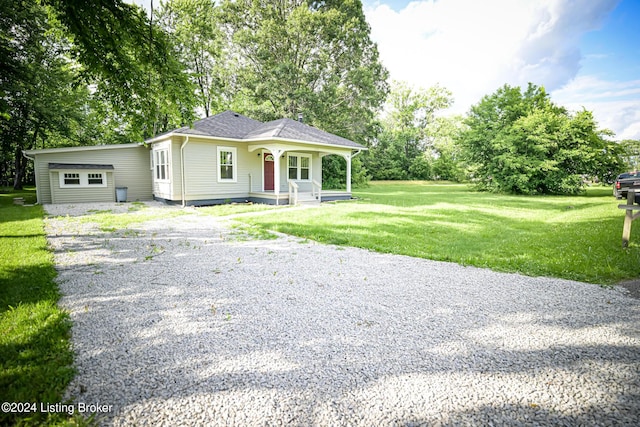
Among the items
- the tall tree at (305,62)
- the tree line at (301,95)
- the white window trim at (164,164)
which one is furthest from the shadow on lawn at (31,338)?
the tall tree at (305,62)

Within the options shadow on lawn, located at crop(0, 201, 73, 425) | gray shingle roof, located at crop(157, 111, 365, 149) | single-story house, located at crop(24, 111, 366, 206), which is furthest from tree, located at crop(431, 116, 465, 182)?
shadow on lawn, located at crop(0, 201, 73, 425)

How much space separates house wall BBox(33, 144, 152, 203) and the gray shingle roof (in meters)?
4.21

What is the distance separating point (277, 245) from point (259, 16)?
24.9 metres

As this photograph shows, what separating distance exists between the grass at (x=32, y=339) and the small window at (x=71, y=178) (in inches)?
447

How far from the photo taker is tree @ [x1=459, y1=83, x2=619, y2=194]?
65.9ft

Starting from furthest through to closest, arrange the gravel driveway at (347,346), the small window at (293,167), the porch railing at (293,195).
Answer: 1. the small window at (293,167)
2. the porch railing at (293,195)
3. the gravel driveway at (347,346)

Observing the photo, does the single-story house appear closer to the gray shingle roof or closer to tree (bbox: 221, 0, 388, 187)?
the gray shingle roof

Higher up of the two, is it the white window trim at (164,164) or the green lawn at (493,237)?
the white window trim at (164,164)

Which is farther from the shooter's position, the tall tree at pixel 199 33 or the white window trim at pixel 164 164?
the tall tree at pixel 199 33

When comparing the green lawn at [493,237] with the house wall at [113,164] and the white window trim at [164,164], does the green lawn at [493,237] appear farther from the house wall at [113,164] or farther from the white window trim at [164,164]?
the house wall at [113,164]

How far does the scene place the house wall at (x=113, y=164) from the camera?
46.6 ft

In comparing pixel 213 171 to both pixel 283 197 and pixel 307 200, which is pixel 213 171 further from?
pixel 307 200

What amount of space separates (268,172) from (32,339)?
1439cm

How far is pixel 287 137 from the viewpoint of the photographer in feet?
46.4
